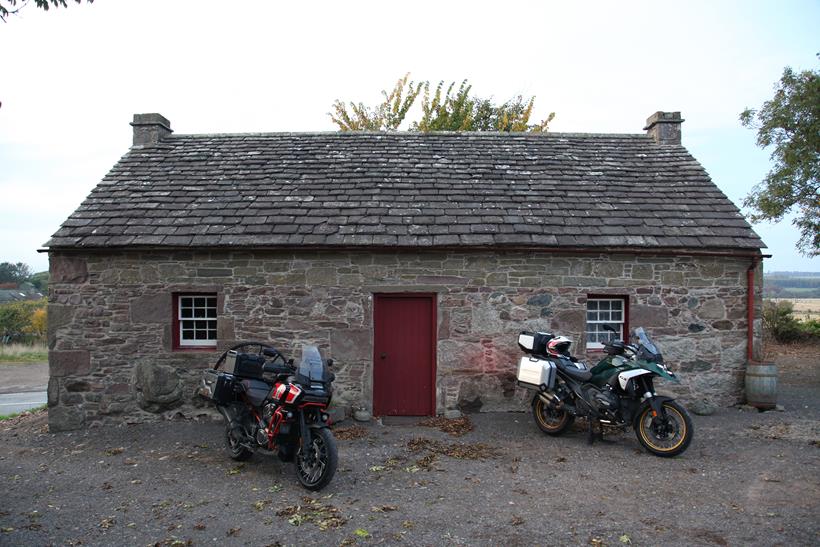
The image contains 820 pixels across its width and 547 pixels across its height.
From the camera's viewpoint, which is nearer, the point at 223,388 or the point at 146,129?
the point at 223,388

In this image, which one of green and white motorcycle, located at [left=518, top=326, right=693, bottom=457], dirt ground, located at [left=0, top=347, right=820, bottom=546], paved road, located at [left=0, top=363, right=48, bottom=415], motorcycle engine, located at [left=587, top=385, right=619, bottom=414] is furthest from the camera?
paved road, located at [left=0, top=363, right=48, bottom=415]

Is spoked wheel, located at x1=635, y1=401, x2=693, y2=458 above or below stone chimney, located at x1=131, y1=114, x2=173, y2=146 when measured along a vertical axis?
below

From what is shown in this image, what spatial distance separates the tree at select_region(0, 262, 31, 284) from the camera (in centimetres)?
5390

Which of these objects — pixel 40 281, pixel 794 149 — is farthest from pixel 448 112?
pixel 40 281

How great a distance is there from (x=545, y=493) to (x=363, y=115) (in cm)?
2268

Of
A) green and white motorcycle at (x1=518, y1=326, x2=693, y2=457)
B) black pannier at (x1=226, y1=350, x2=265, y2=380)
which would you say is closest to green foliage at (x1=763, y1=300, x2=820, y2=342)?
green and white motorcycle at (x1=518, y1=326, x2=693, y2=457)

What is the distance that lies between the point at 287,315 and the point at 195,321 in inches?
63.5

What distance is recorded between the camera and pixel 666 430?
7.16 meters

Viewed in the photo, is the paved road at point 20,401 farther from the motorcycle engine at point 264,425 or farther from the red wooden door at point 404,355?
the motorcycle engine at point 264,425

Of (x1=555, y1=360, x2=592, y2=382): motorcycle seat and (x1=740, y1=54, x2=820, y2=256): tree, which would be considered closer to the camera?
(x1=555, y1=360, x2=592, y2=382): motorcycle seat

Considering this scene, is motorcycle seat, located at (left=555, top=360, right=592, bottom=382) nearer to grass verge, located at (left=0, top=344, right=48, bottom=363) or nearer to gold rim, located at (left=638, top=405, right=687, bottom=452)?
gold rim, located at (left=638, top=405, right=687, bottom=452)

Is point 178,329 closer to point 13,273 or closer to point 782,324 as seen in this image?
point 782,324

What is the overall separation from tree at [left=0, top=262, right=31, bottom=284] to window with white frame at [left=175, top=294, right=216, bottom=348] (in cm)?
5476

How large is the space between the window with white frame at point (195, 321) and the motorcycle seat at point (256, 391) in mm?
2906
